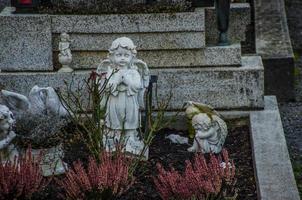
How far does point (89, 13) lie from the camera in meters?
11.2

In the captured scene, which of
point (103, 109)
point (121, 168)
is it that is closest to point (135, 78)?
point (103, 109)

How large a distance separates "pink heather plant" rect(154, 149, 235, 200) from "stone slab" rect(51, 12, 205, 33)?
3.08 m

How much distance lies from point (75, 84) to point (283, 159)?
2.77m

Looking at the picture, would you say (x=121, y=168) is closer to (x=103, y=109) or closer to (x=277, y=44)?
(x=103, y=109)

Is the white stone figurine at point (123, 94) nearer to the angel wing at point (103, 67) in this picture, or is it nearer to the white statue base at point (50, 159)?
the angel wing at point (103, 67)

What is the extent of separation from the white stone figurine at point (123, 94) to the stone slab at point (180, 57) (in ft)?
4.70

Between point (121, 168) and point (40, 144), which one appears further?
point (40, 144)

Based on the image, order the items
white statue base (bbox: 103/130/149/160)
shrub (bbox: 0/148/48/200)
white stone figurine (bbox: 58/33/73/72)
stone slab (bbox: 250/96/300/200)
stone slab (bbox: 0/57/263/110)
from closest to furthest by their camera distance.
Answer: shrub (bbox: 0/148/48/200) < stone slab (bbox: 250/96/300/200) < white statue base (bbox: 103/130/149/160) < white stone figurine (bbox: 58/33/73/72) < stone slab (bbox: 0/57/263/110)

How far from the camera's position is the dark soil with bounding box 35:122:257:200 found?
877 centimetres

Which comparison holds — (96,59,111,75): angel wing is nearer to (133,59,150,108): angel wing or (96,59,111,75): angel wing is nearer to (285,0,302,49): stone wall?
(133,59,150,108): angel wing

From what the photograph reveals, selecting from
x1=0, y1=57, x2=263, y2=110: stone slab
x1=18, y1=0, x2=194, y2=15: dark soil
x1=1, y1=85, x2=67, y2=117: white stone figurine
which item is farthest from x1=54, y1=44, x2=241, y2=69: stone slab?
x1=1, y1=85, x2=67, y2=117: white stone figurine

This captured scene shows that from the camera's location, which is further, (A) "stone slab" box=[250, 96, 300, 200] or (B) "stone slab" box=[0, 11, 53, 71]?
(B) "stone slab" box=[0, 11, 53, 71]

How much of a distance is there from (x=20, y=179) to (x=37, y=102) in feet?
7.23

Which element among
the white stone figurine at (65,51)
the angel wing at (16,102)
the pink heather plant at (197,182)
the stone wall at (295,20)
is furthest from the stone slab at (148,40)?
the stone wall at (295,20)
